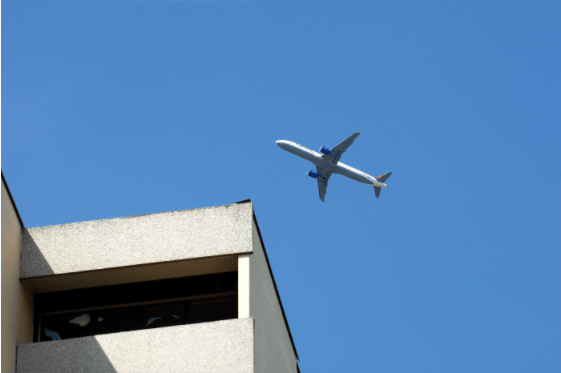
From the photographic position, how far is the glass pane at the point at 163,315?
45.6 feet

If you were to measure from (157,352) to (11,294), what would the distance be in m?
3.19

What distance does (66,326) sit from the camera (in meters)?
14.4

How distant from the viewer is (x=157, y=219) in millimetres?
13523

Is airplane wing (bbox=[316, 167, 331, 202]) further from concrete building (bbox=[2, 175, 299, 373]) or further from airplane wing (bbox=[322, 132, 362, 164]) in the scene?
concrete building (bbox=[2, 175, 299, 373])

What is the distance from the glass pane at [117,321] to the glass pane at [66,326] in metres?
0.22

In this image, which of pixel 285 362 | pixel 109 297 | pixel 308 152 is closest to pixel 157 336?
pixel 109 297

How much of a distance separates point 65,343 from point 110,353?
0.95 metres

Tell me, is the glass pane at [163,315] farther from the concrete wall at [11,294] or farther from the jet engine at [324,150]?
the jet engine at [324,150]

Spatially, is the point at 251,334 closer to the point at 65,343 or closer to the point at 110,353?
the point at 110,353

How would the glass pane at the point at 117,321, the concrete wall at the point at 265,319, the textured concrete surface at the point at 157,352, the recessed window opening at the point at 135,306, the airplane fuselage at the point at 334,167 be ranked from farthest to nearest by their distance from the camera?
the airplane fuselage at the point at 334,167 < the glass pane at the point at 117,321 < the recessed window opening at the point at 135,306 < the concrete wall at the point at 265,319 < the textured concrete surface at the point at 157,352

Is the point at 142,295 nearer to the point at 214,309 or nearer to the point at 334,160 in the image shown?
the point at 214,309

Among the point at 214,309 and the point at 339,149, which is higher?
the point at 339,149

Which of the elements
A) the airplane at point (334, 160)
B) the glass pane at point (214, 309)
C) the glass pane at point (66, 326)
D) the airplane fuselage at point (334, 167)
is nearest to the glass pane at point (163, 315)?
the glass pane at point (214, 309)

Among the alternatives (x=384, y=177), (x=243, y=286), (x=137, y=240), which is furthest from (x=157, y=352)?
(x=384, y=177)
